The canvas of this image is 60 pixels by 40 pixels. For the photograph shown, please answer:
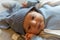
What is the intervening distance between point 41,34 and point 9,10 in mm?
299

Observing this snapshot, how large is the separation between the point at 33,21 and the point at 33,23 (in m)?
0.02

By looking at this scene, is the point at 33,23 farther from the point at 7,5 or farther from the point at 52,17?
the point at 7,5

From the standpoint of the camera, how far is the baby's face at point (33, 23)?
0.80m

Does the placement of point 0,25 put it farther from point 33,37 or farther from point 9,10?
point 33,37

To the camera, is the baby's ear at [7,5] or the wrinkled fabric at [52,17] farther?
the baby's ear at [7,5]

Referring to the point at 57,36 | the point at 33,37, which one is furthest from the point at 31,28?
the point at 57,36

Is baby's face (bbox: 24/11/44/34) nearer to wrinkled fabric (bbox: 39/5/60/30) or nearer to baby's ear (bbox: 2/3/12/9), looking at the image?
wrinkled fabric (bbox: 39/5/60/30)

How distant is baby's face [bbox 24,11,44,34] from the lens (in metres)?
0.80

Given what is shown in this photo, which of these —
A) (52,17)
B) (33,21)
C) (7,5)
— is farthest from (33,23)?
(7,5)

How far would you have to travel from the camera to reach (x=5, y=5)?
3.17 feet

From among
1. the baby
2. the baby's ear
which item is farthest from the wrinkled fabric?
the baby's ear

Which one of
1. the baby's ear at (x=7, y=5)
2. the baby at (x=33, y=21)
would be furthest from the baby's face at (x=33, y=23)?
the baby's ear at (x=7, y=5)

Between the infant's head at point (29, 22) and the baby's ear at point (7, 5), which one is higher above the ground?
the baby's ear at point (7, 5)

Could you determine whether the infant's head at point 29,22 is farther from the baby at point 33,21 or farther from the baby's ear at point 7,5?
the baby's ear at point 7,5
